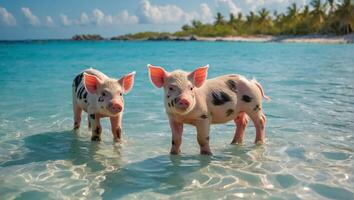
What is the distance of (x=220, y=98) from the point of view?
5.68 meters

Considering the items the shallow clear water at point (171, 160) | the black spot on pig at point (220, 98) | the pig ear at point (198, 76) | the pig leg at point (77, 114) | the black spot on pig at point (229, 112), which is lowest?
the shallow clear water at point (171, 160)

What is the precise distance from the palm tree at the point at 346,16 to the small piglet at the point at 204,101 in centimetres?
7178

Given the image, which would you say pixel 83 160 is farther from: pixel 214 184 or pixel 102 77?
pixel 214 184

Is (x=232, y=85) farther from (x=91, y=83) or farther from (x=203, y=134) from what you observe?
(x=91, y=83)

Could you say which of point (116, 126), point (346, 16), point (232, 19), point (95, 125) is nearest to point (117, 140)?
point (116, 126)

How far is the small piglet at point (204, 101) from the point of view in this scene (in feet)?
16.6

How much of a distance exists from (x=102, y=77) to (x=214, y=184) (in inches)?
117

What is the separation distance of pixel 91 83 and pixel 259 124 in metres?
2.63

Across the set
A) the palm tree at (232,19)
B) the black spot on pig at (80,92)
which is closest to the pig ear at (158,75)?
the black spot on pig at (80,92)

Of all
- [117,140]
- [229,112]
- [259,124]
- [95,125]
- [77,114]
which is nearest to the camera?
[229,112]

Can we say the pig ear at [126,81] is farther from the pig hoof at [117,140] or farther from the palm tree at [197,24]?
the palm tree at [197,24]

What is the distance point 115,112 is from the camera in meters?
5.72

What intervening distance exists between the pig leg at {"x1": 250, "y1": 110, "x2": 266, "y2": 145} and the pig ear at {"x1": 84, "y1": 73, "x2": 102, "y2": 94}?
2.37 meters

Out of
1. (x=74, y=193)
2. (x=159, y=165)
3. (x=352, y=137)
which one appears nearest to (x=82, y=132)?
(x=159, y=165)
